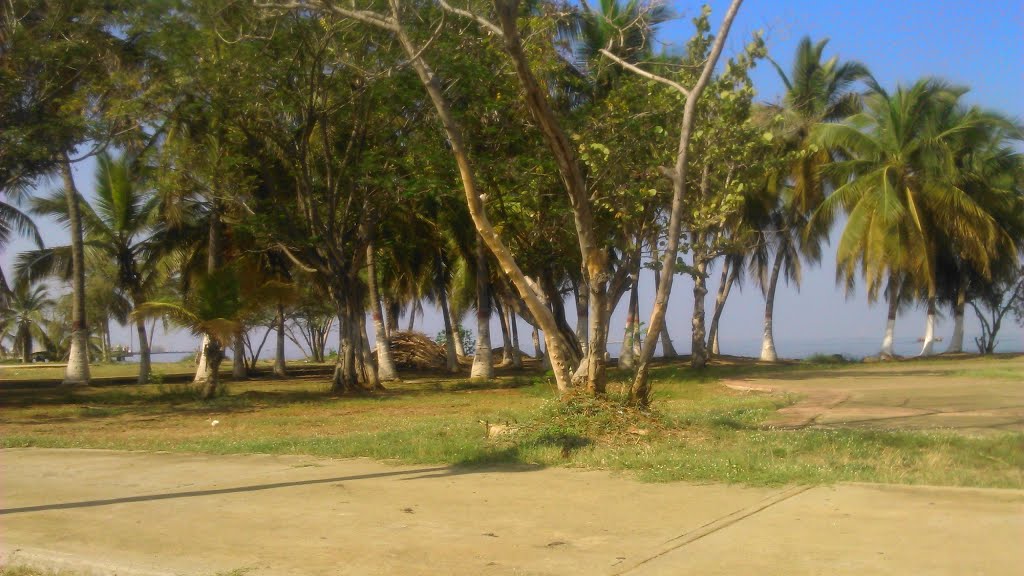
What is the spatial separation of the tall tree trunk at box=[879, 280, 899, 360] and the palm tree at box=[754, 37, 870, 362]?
3.02m

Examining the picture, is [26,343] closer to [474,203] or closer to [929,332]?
[929,332]

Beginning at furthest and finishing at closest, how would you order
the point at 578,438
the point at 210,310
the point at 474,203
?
the point at 210,310, the point at 474,203, the point at 578,438

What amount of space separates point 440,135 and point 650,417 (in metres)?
12.3

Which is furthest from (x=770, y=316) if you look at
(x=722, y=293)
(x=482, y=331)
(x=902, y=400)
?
(x=902, y=400)

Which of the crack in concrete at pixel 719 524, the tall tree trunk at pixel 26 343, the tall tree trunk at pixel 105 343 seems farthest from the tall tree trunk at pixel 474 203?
the tall tree trunk at pixel 26 343

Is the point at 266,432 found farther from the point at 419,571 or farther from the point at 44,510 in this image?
the point at 419,571

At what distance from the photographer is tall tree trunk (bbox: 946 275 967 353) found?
1417 inches

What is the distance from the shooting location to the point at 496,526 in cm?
725

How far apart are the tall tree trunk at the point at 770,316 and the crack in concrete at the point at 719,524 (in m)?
28.3

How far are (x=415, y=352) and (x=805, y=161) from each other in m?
17.0

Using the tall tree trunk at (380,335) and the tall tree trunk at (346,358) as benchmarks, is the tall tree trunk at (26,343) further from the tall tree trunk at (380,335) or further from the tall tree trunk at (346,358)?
the tall tree trunk at (346,358)

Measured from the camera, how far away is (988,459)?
9.24m

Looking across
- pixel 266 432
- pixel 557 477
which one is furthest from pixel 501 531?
pixel 266 432

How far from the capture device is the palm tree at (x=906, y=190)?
101 feet
